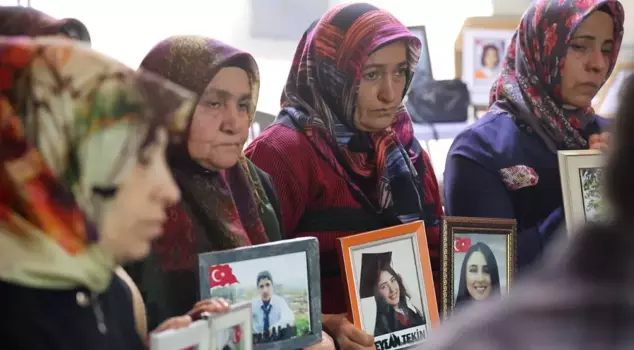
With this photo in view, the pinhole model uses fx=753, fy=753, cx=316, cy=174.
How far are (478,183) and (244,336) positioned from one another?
2.36ft

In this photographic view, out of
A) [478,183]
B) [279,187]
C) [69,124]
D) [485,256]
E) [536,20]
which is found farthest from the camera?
[536,20]

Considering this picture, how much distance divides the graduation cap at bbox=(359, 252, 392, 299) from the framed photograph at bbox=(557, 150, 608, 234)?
1.33 ft

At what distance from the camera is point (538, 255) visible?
141 cm

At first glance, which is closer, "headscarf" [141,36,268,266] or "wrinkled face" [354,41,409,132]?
"headscarf" [141,36,268,266]

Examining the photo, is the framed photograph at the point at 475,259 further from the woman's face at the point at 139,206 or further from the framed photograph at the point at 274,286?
the woman's face at the point at 139,206

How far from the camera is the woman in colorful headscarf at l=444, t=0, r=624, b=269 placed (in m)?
1.46

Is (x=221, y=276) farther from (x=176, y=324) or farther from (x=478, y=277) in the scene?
(x=478, y=277)

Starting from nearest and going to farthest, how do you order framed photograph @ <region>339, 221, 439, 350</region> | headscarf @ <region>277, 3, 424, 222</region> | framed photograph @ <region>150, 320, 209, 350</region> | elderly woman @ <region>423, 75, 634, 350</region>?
elderly woman @ <region>423, 75, 634, 350</region> → framed photograph @ <region>150, 320, 209, 350</region> → framed photograph @ <region>339, 221, 439, 350</region> → headscarf @ <region>277, 3, 424, 222</region>

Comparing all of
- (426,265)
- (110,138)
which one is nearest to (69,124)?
(110,138)

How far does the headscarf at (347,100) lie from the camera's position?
4.28 feet

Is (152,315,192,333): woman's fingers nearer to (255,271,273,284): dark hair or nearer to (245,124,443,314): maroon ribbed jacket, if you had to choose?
(255,271,273,284): dark hair

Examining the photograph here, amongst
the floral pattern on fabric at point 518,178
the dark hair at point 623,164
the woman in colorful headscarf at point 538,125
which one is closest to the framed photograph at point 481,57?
the woman in colorful headscarf at point 538,125

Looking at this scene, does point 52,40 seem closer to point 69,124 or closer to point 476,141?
point 69,124

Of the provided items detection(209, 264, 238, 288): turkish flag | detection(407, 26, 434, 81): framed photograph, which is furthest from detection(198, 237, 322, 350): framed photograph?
detection(407, 26, 434, 81): framed photograph
